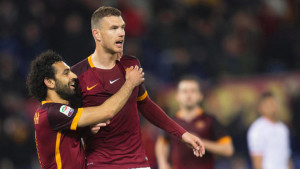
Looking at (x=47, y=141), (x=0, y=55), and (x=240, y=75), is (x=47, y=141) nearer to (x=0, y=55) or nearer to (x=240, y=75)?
(x=0, y=55)

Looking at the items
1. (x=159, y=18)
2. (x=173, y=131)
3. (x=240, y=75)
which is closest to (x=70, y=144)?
(x=173, y=131)

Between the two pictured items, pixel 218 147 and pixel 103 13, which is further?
pixel 218 147

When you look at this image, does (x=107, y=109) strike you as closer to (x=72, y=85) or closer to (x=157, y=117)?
(x=72, y=85)

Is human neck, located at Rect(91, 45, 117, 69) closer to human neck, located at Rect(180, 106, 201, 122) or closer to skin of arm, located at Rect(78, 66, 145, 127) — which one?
skin of arm, located at Rect(78, 66, 145, 127)

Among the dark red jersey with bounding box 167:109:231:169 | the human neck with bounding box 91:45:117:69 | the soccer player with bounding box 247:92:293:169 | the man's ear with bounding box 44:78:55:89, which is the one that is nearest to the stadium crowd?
the soccer player with bounding box 247:92:293:169

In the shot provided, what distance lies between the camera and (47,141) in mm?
4805

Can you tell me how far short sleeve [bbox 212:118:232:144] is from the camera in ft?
22.7

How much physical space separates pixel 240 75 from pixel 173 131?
6.70 metres

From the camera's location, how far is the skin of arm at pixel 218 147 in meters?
6.65

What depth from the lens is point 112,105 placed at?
4645 mm

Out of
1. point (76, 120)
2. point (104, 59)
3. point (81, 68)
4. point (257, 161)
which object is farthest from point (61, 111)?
point (257, 161)

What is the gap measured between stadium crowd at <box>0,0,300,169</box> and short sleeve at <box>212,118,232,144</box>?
3286mm

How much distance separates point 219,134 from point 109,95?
245 centimetres

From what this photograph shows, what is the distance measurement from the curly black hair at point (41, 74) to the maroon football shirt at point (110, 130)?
0.71 ft
